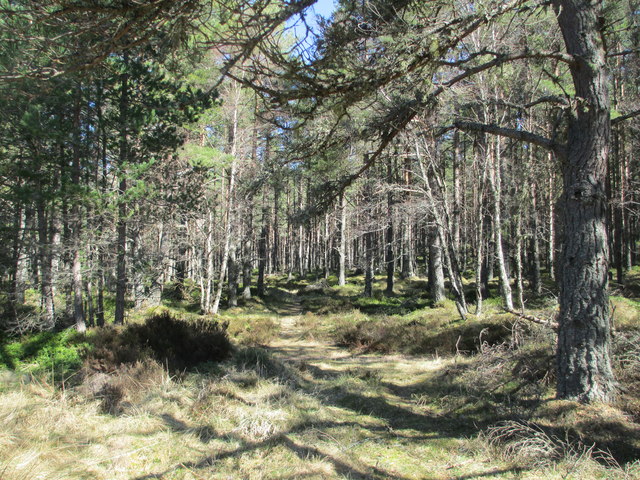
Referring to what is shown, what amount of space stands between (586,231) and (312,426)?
4083 millimetres

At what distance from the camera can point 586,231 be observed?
441 cm

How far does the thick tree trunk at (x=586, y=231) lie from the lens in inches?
170

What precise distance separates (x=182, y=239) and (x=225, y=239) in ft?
7.20

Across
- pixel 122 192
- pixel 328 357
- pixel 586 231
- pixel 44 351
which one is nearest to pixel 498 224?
pixel 328 357

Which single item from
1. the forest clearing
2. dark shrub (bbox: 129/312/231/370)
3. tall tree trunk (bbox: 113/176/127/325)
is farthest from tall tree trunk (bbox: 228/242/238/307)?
dark shrub (bbox: 129/312/231/370)

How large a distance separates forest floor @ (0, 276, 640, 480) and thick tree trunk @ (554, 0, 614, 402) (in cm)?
40

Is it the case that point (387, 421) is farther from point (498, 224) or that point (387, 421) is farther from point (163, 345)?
point (498, 224)

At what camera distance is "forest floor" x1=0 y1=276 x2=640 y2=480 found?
360cm

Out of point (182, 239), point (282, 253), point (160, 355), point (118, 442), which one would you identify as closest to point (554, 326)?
point (118, 442)

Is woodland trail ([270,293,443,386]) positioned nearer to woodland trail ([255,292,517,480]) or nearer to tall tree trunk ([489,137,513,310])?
woodland trail ([255,292,517,480])

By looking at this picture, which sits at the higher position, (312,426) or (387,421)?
(312,426)

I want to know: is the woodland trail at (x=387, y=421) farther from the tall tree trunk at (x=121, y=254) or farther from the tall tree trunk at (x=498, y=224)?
the tall tree trunk at (x=121, y=254)

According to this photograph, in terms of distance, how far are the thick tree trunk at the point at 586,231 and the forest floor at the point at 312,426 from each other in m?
0.40

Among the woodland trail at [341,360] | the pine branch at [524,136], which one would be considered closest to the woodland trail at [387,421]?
the woodland trail at [341,360]
